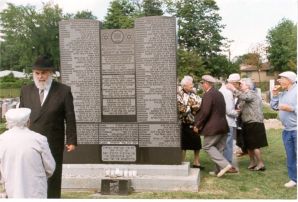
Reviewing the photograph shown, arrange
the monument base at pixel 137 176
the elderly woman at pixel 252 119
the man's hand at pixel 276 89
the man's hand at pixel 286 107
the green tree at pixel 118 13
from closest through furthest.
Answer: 1. the man's hand at pixel 286 107
2. the man's hand at pixel 276 89
3. the monument base at pixel 137 176
4. the elderly woman at pixel 252 119
5. the green tree at pixel 118 13

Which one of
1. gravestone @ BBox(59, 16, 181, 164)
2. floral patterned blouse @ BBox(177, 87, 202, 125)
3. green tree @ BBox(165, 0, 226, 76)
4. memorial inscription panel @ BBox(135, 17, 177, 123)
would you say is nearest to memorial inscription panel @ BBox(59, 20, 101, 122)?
gravestone @ BBox(59, 16, 181, 164)

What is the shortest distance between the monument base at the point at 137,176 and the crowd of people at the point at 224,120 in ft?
1.99

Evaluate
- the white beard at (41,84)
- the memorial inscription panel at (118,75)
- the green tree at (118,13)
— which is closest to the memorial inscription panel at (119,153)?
the memorial inscription panel at (118,75)

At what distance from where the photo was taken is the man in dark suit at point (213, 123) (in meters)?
7.71

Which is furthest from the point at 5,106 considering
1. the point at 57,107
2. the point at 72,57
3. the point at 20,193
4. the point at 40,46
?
the point at 40,46

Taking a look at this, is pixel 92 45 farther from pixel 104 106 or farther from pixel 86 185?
pixel 86 185

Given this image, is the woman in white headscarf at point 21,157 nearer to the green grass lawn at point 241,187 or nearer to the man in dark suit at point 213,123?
the green grass lawn at point 241,187

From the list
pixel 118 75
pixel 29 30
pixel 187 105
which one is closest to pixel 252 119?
pixel 187 105

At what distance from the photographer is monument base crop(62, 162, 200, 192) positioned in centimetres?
717

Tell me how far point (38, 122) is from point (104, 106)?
257 cm

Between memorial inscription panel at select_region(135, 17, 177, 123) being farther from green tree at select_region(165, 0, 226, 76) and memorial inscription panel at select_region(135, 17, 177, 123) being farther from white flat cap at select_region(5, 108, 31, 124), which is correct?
green tree at select_region(165, 0, 226, 76)

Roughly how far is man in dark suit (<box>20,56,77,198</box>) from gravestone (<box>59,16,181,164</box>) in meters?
2.30

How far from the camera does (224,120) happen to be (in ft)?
25.6

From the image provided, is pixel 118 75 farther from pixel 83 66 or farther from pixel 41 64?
pixel 41 64
